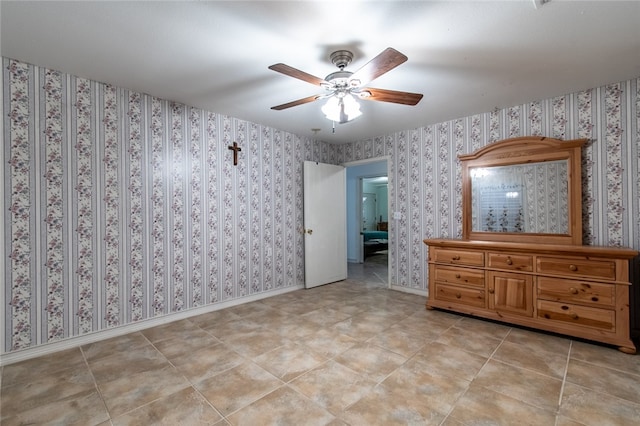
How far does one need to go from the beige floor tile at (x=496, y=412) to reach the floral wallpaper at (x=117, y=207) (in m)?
2.80

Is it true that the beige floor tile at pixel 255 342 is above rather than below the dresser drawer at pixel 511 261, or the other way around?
below

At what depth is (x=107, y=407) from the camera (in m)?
1.74

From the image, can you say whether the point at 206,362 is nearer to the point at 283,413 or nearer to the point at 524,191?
the point at 283,413

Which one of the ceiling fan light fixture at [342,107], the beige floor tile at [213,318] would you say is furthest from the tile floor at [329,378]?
the ceiling fan light fixture at [342,107]

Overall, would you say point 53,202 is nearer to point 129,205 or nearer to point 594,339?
Answer: point 129,205

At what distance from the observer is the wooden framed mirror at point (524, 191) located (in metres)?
2.96

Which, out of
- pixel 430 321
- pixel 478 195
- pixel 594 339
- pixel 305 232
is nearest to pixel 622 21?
pixel 478 195

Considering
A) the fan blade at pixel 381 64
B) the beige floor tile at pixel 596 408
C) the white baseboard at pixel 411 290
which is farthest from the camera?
the white baseboard at pixel 411 290

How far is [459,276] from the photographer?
128 inches

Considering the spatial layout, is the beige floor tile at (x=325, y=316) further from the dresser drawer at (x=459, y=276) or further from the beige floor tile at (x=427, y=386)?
the dresser drawer at (x=459, y=276)

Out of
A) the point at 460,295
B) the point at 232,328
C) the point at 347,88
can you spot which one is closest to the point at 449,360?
the point at 460,295

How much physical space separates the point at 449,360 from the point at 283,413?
4.41 ft

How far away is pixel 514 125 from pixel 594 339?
7.41 feet

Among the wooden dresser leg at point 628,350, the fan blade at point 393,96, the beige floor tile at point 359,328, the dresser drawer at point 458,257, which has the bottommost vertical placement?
the beige floor tile at point 359,328
